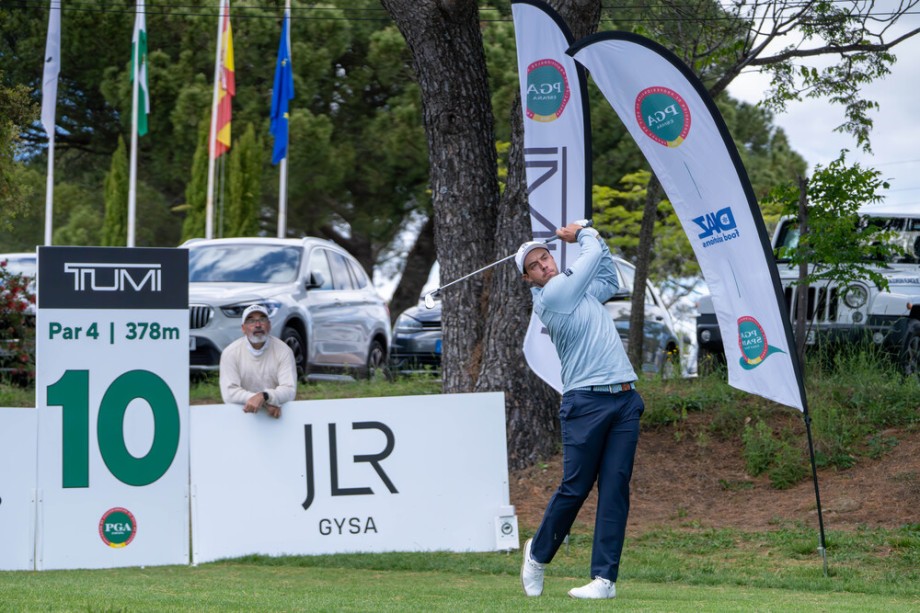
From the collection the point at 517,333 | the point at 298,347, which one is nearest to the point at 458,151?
the point at 517,333

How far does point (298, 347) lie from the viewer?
15.7 m

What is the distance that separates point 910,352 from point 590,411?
8.12 m

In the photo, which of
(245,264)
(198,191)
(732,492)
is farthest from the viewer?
(198,191)

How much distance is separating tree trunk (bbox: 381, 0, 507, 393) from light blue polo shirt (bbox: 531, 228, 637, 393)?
508cm

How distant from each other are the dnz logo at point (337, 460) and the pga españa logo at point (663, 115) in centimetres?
278

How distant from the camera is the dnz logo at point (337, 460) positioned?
940 centimetres

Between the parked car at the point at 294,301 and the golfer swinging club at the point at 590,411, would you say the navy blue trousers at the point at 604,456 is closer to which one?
the golfer swinging club at the point at 590,411

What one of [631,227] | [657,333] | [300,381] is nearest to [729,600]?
[300,381]

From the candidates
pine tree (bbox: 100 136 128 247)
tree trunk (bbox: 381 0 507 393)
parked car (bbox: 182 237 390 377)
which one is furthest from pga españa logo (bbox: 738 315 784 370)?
pine tree (bbox: 100 136 128 247)

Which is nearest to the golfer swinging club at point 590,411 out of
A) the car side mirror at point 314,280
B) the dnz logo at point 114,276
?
the dnz logo at point 114,276

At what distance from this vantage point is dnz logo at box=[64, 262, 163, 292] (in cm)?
905

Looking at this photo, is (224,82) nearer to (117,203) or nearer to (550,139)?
(117,203)

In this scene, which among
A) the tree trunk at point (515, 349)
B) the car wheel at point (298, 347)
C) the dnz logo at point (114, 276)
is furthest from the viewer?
the car wheel at point (298, 347)

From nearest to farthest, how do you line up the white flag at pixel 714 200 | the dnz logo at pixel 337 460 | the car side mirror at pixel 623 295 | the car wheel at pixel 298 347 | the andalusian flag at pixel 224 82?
the white flag at pixel 714 200
the dnz logo at pixel 337 460
the car wheel at pixel 298 347
the car side mirror at pixel 623 295
the andalusian flag at pixel 224 82
